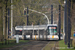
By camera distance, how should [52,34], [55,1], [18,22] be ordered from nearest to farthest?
[55,1]
[52,34]
[18,22]

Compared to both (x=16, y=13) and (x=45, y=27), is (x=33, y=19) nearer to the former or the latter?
(x=16, y=13)

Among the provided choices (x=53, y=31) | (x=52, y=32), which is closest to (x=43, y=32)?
(x=52, y=32)

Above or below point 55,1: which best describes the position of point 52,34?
below

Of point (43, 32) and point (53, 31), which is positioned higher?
point (53, 31)

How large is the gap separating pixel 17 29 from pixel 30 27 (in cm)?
280

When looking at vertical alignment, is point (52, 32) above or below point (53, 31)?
below

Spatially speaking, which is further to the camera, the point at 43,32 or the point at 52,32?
the point at 43,32

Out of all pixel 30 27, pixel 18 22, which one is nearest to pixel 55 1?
pixel 30 27

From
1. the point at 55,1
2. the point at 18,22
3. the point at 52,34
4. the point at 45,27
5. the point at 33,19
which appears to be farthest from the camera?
the point at 18,22

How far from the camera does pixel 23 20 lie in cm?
5131

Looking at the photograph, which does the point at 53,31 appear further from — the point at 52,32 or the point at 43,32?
the point at 43,32

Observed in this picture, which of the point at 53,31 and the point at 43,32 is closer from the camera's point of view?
the point at 53,31

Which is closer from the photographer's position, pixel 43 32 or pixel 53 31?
pixel 53 31

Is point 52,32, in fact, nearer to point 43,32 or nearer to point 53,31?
point 53,31
